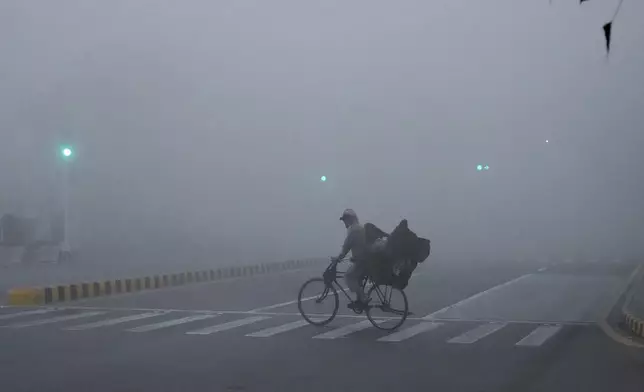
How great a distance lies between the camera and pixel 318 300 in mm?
13445

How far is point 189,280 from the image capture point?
25.1m

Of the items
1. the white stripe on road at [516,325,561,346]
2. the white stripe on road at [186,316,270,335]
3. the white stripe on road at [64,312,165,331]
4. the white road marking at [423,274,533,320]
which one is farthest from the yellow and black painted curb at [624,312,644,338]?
the white stripe on road at [64,312,165,331]

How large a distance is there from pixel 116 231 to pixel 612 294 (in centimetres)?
4294

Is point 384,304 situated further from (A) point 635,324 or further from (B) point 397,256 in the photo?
(A) point 635,324

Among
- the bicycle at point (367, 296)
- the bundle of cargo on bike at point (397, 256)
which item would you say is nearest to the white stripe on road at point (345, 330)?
the bicycle at point (367, 296)

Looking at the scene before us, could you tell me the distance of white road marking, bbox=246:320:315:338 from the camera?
41.3 feet

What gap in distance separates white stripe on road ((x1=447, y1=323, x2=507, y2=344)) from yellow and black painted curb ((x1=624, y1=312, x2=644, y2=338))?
79.6 inches

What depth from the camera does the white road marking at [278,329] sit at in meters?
12.6

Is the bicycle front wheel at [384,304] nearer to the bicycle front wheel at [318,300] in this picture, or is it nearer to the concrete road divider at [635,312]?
the bicycle front wheel at [318,300]

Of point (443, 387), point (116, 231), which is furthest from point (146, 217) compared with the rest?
point (443, 387)

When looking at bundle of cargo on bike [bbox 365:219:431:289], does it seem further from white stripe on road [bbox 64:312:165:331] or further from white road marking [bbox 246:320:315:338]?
white stripe on road [bbox 64:312:165:331]

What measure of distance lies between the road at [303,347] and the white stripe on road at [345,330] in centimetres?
3

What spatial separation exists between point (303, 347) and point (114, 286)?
11.2m

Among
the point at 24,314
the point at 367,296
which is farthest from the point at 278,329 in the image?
the point at 24,314
